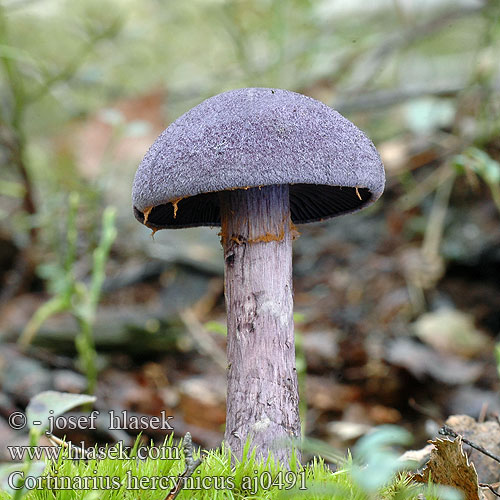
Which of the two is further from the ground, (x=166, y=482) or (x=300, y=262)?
(x=300, y=262)

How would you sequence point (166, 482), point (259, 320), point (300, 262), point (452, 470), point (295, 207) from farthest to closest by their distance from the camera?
1. point (300, 262)
2. point (295, 207)
3. point (259, 320)
4. point (166, 482)
5. point (452, 470)

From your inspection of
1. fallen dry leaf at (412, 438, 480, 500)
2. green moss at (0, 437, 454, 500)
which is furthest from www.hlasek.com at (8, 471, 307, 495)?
fallen dry leaf at (412, 438, 480, 500)

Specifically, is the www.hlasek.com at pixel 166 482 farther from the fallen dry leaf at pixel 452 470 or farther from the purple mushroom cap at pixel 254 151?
the purple mushroom cap at pixel 254 151

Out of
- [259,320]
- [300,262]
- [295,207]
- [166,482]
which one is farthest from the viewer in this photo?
[300,262]

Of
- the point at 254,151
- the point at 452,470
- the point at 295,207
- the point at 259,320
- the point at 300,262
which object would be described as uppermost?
the point at 300,262

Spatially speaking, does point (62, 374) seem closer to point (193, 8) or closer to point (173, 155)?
point (173, 155)

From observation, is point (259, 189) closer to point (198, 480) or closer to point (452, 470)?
point (198, 480)

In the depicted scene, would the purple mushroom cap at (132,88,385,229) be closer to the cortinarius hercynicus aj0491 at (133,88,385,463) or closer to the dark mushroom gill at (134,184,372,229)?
the cortinarius hercynicus aj0491 at (133,88,385,463)

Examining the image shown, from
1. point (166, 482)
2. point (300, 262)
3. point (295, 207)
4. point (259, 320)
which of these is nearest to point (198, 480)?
point (166, 482)
